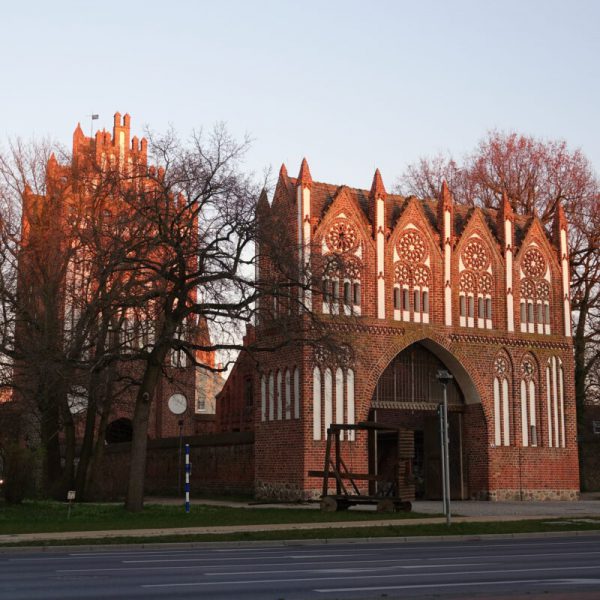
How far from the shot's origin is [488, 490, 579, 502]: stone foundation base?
3862 centimetres

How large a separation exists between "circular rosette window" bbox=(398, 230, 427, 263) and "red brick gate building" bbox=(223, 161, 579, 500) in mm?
51

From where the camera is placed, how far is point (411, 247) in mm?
38719

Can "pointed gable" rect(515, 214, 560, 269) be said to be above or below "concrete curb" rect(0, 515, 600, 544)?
above

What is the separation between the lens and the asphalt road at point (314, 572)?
10.8 meters

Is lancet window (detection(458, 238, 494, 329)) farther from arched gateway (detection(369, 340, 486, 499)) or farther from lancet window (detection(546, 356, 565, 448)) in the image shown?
lancet window (detection(546, 356, 565, 448))

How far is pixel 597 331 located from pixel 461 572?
1395 inches

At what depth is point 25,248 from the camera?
111 feet

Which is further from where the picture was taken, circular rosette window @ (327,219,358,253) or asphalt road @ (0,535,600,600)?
circular rosette window @ (327,219,358,253)

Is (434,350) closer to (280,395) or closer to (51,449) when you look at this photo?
(280,395)

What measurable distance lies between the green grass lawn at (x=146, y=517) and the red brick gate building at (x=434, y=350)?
6.82 m

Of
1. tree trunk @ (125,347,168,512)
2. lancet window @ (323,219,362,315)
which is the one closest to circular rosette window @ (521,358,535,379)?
lancet window @ (323,219,362,315)

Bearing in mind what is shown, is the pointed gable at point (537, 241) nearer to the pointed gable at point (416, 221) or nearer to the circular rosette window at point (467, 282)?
the circular rosette window at point (467, 282)

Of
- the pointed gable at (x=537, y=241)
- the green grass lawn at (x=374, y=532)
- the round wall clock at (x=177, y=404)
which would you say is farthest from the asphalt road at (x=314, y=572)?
the round wall clock at (x=177, y=404)

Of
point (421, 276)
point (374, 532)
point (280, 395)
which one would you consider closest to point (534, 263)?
point (421, 276)
